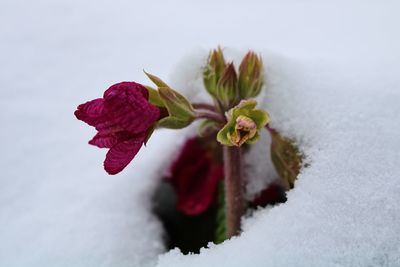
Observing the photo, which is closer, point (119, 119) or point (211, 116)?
point (119, 119)

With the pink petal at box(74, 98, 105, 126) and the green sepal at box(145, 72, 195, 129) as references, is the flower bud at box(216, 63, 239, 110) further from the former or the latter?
the pink petal at box(74, 98, 105, 126)

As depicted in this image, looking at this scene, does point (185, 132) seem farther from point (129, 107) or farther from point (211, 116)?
point (129, 107)

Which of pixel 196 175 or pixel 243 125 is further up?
pixel 243 125

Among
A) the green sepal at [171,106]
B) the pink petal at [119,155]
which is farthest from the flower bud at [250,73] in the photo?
the pink petal at [119,155]

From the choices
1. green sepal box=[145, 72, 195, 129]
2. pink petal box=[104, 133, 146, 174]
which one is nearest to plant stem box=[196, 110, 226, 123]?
green sepal box=[145, 72, 195, 129]

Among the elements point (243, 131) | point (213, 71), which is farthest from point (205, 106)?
point (243, 131)
